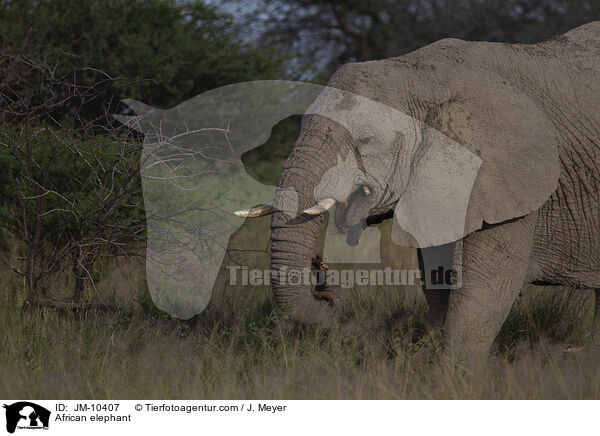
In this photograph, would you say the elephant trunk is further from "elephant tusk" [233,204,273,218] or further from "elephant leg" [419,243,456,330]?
"elephant leg" [419,243,456,330]

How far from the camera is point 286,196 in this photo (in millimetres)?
3604

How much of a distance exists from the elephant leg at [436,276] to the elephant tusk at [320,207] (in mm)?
819

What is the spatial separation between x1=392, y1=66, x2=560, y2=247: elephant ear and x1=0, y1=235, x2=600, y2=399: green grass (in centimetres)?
75

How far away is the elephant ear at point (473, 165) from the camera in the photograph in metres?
3.64

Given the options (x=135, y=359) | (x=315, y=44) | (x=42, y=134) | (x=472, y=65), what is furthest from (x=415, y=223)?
(x=315, y=44)

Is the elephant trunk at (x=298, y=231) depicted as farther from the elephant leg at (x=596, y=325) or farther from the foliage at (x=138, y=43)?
the foliage at (x=138, y=43)

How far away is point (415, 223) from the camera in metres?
3.75

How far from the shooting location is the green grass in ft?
11.6

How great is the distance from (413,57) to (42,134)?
3090mm

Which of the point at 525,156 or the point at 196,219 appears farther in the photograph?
the point at 196,219

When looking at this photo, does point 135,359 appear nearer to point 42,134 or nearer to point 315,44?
point 42,134

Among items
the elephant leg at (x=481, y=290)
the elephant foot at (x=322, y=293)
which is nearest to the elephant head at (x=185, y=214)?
the elephant foot at (x=322, y=293)

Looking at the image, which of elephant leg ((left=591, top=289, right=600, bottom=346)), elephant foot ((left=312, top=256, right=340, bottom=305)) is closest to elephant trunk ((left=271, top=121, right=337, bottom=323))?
elephant foot ((left=312, top=256, right=340, bottom=305))
